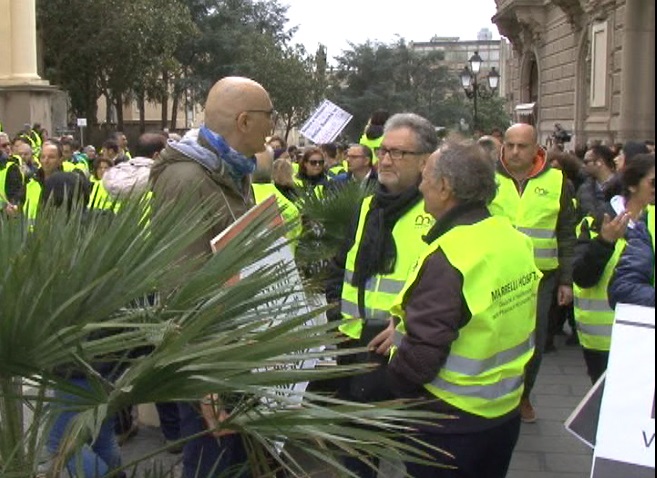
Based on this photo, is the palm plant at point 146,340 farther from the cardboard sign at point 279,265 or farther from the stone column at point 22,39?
the stone column at point 22,39

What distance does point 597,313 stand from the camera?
5.77 metres

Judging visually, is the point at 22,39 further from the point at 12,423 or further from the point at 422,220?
the point at 12,423

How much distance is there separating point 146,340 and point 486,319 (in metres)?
1.45

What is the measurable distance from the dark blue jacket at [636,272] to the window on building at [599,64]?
2228 centimetres

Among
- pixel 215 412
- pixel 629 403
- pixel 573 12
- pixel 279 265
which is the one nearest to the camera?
pixel 629 403

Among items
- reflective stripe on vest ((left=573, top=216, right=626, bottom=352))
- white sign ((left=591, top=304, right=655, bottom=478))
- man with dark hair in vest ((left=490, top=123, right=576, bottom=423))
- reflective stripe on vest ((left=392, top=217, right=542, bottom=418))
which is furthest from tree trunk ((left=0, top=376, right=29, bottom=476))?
man with dark hair in vest ((left=490, top=123, right=576, bottom=423))

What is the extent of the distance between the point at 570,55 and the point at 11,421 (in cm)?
3076

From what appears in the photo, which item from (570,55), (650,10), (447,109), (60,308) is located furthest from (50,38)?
(60,308)

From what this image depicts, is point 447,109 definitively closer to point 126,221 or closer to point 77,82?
point 77,82

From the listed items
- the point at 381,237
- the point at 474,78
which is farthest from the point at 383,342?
the point at 474,78

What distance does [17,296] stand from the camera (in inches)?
94.9

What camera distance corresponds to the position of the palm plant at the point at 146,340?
2.48 meters

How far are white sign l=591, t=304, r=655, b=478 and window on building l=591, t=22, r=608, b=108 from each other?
24.3 meters

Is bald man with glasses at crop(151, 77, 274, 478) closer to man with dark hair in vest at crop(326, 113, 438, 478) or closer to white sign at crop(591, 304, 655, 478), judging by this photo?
man with dark hair in vest at crop(326, 113, 438, 478)
